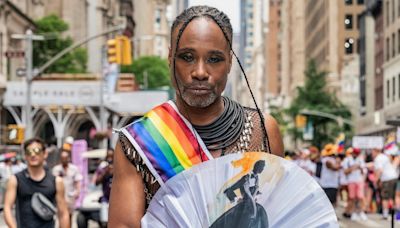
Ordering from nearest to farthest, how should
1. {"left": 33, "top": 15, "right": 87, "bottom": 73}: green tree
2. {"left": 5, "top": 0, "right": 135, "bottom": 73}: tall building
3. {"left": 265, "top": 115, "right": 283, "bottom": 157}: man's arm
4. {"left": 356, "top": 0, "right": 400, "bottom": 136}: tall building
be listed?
{"left": 265, "top": 115, "right": 283, "bottom": 157}: man's arm
{"left": 356, "top": 0, "right": 400, "bottom": 136}: tall building
{"left": 33, "top": 15, "right": 87, "bottom": 73}: green tree
{"left": 5, "top": 0, "right": 135, "bottom": 73}: tall building

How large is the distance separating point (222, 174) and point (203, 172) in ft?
0.18

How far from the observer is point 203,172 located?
2.87 m

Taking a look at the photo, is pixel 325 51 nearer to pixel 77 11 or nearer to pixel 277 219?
pixel 77 11

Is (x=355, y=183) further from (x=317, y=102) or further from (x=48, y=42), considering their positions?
(x=317, y=102)

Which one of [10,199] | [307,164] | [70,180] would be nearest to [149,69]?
[307,164]

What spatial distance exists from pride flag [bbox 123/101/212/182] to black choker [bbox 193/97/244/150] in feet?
0.17

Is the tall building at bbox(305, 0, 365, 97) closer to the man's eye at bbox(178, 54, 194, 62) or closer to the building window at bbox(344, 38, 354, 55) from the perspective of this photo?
the building window at bbox(344, 38, 354, 55)

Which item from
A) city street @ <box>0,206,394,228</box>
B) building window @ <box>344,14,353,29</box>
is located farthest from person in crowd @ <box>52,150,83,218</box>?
building window @ <box>344,14,353,29</box>

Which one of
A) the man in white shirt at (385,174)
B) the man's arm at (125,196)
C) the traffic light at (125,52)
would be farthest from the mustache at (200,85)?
the traffic light at (125,52)

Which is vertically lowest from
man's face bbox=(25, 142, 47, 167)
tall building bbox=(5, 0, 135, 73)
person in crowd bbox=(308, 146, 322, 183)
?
person in crowd bbox=(308, 146, 322, 183)

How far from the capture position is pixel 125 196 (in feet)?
10.3

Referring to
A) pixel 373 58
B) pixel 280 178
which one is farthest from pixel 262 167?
pixel 373 58

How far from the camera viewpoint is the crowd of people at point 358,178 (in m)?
21.8

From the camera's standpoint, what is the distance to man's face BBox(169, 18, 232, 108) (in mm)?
3146
